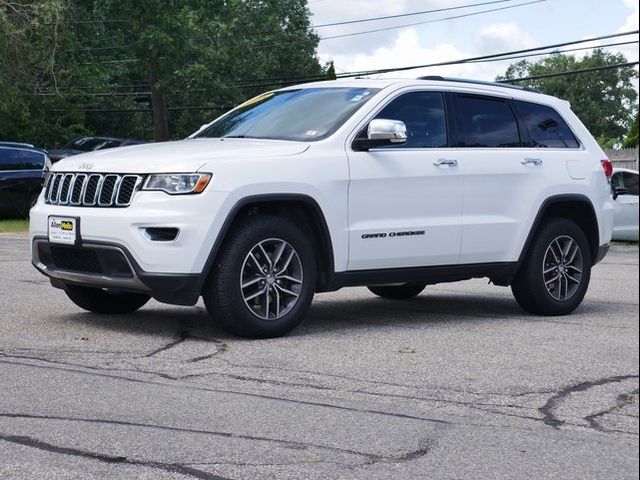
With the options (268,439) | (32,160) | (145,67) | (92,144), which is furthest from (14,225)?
(268,439)

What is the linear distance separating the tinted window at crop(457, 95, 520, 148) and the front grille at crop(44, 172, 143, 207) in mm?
2591

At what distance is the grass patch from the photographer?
23.2m

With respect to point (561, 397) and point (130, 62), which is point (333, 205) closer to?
point (561, 397)

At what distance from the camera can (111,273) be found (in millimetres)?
7613

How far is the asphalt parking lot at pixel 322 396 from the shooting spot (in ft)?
14.9

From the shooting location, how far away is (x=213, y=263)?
754 centimetres

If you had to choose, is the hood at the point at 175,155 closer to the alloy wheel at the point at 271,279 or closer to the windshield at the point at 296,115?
the windshield at the point at 296,115

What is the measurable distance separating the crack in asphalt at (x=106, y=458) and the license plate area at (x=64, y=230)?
2942 millimetres

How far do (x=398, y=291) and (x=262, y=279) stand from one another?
120 inches

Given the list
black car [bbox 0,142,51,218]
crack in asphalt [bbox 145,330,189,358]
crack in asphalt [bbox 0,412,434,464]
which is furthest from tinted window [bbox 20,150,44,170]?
crack in asphalt [bbox 0,412,434,464]

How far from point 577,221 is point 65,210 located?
163 inches

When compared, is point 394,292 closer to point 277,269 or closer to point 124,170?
point 277,269

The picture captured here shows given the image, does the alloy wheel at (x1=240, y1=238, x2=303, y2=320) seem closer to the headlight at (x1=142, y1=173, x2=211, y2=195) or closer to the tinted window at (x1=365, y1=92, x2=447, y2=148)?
the headlight at (x1=142, y1=173, x2=211, y2=195)

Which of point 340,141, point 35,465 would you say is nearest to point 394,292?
point 340,141
